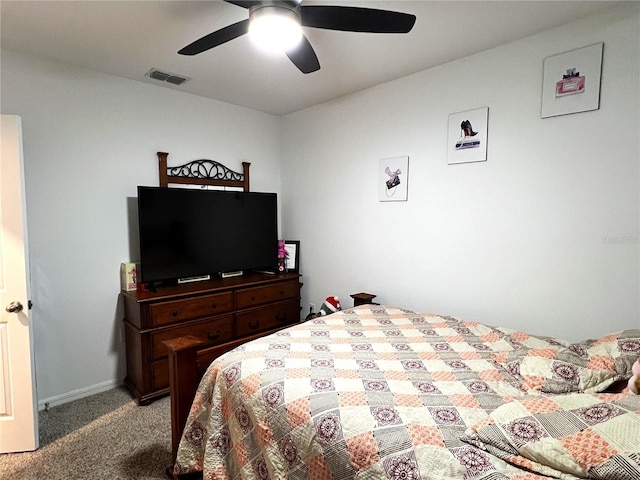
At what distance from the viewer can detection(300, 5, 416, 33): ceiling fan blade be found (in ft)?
5.04

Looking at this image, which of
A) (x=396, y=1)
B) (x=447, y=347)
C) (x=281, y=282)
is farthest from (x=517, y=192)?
(x=281, y=282)

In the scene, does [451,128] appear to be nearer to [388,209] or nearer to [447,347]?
[388,209]

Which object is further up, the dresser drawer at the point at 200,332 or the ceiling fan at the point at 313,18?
the ceiling fan at the point at 313,18

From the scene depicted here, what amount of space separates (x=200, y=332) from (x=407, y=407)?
6.76 feet

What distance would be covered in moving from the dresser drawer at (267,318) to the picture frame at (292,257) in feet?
1.19

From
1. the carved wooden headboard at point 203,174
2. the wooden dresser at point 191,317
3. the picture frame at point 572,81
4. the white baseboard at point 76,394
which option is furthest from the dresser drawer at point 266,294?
the picture frame at point 572,81

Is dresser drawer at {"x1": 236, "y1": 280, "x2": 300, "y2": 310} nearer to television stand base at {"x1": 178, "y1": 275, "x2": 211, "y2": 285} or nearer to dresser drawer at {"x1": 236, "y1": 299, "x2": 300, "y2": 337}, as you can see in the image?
dresser drawer at {"x1": 236, "y1": 299, "x2": 300, "y2": 337}

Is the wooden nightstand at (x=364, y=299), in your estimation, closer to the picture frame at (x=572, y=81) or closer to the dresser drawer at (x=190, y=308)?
the dresser drawer at (x=190, y=308)

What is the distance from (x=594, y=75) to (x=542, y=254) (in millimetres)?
1066

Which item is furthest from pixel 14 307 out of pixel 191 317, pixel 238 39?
pixel 238 39

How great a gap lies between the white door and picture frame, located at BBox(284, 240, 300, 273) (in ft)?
7.29

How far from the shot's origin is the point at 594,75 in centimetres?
197

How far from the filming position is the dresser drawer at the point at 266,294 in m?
3.16

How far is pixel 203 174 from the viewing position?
3352 mm
